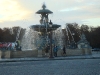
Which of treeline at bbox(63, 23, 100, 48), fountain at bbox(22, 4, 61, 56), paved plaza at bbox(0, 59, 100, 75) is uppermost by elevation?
treeline at bbox(63, 23, 100, 48)

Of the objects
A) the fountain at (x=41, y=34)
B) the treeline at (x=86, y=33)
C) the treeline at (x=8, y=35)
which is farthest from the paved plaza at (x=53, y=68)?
the treeline at (x=8, y=35)

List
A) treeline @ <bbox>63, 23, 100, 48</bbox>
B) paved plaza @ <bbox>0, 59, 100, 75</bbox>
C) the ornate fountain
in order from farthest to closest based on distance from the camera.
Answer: treeline @ <bbox>63, 23, 100, 48</bbox>, the ornate fountain, paved plaza @ <bbox>0, 59, 100, 75</bbox>

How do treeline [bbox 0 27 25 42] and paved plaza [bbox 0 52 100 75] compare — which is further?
treeline [bbox 0 27 25 42]

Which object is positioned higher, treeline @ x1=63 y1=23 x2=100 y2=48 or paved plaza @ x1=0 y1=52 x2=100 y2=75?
treeline @ x1=63 y1=23 x2=100 y2=48

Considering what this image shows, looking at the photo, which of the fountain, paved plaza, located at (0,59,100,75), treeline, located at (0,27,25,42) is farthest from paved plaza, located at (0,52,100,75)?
treeline, located at (0,27,25,42)

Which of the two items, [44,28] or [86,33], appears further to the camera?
[86,33]

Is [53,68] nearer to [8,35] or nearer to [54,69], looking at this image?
[54,69]

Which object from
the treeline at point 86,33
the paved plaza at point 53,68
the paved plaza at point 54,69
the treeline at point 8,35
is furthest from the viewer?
the treeline at point 8,35

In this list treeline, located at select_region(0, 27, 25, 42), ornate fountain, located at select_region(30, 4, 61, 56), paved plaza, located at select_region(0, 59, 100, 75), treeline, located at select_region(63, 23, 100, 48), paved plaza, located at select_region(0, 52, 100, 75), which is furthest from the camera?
treeline, located at select_region(0, 27, 25, 42)

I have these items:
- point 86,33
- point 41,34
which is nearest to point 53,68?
point 41,34

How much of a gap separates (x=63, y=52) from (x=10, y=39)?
84.1 meters

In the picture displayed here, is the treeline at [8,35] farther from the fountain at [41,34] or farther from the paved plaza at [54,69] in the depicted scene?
the paved plaza at [54,69]

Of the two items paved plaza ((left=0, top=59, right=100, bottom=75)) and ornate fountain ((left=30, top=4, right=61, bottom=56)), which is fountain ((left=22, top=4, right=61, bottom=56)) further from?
paved plaza ((left=0, top=59, right=100, bottom=75))

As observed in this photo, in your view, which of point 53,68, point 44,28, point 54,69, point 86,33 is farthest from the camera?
point 86,33
